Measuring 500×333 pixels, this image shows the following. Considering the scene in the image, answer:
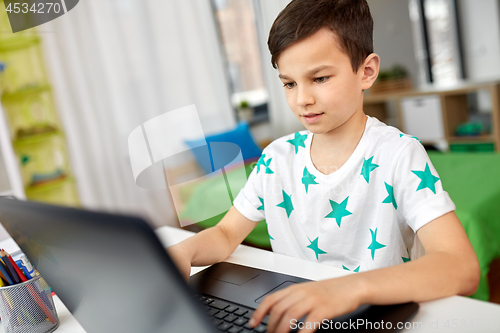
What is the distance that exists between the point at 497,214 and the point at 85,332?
124 cm

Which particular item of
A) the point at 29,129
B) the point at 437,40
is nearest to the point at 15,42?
the point at 29,129

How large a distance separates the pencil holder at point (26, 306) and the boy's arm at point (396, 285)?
30 centimetres

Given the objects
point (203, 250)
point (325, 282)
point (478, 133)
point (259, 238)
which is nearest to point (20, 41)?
point (259, 238)

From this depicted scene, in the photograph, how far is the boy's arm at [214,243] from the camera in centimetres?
59

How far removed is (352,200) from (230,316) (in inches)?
10.3

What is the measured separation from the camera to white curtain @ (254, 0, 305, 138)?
631 millimetres

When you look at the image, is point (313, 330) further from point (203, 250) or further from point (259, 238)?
point (259, 238)

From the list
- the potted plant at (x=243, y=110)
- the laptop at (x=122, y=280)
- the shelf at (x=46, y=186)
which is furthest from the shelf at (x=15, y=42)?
the laptop at (x=122, y=280)

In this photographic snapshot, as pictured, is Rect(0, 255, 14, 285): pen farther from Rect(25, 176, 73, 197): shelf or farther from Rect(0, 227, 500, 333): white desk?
Rect(25, 176, 73, 197): shelf

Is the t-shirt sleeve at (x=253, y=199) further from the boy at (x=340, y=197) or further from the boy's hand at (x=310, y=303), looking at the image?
the boy's hand at (x=310, y=303)

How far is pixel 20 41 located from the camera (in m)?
1.93

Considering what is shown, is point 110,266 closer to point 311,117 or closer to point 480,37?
point 311,117

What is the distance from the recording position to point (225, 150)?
2.88 ft

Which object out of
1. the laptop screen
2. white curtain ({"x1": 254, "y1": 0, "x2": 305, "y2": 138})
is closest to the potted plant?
white curtain ({"x1": 254, "y1": 0, "x2": 305, "y2": 138})
